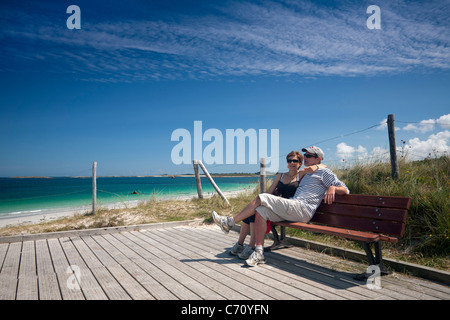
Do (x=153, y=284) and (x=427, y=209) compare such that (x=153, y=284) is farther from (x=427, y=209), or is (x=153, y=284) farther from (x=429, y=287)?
(x=427, y=209)

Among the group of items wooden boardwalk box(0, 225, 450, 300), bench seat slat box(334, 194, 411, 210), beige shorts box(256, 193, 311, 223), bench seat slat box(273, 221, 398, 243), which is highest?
bench seat slat box(334, 194, 411, 210)

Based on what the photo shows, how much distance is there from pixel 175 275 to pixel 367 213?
2.16 metres

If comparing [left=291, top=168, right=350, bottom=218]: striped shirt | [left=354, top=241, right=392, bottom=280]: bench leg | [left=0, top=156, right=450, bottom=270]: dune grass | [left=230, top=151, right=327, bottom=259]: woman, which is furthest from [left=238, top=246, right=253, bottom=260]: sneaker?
[left=0, top=156, right=450, bottom=270]: dune grass

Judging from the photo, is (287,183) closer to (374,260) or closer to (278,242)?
(278,242)

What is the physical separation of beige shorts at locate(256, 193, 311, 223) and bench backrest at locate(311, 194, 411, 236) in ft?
0.96

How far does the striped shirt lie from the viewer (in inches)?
139

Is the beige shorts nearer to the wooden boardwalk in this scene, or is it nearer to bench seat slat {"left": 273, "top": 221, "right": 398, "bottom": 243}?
bench seat slat {"left": 273, "top": 221, "right": 398, "bottom": 243}

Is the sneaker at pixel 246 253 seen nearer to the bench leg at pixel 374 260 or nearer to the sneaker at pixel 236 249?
the sneaker at pixel 236 249

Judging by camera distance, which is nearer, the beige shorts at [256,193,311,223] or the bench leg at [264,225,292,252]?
the beige shorts at [256,193,311,223]

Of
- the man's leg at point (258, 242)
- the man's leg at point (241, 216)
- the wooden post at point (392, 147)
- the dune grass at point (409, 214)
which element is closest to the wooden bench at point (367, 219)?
the man's leg at point (258, 242)

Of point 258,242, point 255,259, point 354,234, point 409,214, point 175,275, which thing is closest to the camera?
point 354,234

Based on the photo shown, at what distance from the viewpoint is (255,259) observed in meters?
3.28

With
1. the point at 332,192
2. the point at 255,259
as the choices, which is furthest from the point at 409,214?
the point at 255,259
